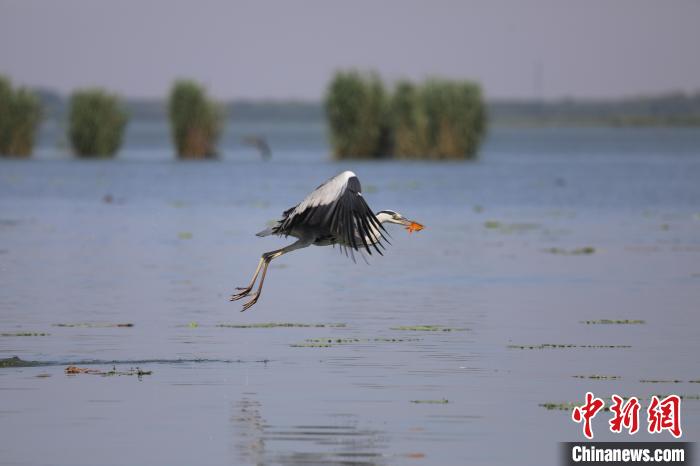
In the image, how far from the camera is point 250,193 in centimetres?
5431

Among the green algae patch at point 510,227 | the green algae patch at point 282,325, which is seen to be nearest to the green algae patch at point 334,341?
the green algae patch at point 282,325

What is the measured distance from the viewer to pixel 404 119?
261 ft

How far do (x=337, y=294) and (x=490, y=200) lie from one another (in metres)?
27.7

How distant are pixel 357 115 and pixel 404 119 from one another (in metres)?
2.40

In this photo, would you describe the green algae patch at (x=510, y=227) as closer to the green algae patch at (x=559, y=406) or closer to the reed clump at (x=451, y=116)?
the green algae patch at (x=559, y=406)

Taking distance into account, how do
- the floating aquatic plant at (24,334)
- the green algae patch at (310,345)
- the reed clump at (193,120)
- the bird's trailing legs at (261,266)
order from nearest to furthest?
the green algae patch at (310,345)
the bird's trailing legs at (261,266)
the floating aquatic plant at (24,334)
the reed clump at (193,120)

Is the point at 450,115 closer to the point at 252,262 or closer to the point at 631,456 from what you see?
the point at 252,262

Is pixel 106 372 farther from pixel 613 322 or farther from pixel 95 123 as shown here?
pixel 95 123

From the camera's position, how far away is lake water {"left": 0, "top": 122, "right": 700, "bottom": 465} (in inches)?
460

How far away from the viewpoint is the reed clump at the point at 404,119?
7669 cm

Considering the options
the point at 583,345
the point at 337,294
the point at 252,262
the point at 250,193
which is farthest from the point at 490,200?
the point at 583,345

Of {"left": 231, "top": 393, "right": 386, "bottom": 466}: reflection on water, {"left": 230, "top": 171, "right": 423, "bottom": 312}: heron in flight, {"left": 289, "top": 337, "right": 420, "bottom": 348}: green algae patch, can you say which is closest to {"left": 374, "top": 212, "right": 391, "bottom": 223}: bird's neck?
{"left": 230, "top": 171, "right": 423, "bottom": 312}: heron in flight

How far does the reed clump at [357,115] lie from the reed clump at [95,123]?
11.1 metres

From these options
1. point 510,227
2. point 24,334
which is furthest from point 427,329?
point 510,227
